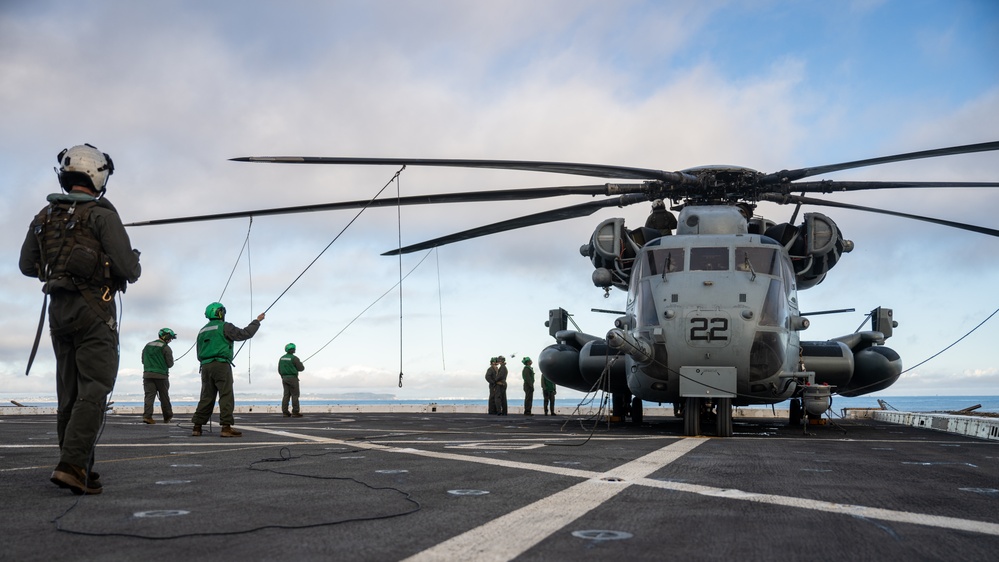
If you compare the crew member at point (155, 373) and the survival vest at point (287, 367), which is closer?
the crew member at point (155, 373)

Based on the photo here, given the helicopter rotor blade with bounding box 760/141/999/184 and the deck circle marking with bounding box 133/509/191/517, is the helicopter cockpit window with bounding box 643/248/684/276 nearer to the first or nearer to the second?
the helicopter rotor blade with bounding box 760/141/999/184

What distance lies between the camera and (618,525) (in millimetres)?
4098

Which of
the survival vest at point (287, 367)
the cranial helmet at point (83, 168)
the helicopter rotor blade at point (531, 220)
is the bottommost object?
the survival vest at point (287, 367)

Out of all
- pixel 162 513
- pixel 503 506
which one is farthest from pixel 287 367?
pixel 503 506

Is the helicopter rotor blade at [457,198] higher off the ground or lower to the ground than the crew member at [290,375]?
higher

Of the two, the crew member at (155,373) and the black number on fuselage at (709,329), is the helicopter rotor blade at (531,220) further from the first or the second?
the crew member at (155,373)

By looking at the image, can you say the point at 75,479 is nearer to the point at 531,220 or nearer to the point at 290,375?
the point at 531,220

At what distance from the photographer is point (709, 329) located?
40.8 feet

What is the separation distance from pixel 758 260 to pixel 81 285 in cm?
1063

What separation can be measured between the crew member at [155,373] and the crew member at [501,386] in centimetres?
1160

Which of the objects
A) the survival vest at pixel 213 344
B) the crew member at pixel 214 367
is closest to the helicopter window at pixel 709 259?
the crew member at pixel 214 367

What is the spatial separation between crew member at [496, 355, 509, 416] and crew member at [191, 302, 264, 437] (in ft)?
47.9

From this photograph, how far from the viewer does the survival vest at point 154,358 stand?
58.2ft

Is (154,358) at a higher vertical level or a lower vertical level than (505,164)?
lower
